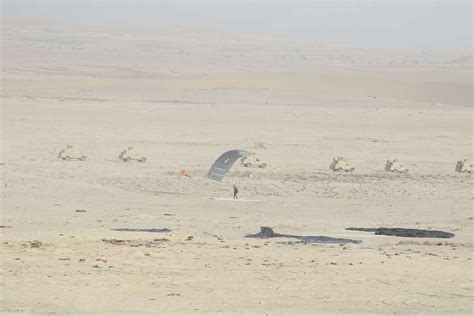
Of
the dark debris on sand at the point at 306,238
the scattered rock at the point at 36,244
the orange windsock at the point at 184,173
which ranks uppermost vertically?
the orange windsock at the point at 184,173

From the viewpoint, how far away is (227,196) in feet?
103

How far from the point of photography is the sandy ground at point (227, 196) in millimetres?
16906

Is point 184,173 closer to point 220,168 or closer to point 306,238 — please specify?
point 220,168

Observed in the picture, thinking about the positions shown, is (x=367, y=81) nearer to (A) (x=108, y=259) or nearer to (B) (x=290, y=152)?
(B) (x=290, y=152)

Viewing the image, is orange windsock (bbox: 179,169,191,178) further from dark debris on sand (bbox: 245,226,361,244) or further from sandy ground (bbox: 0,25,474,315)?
dark debris on sand (bbox: 245,226,361,244)

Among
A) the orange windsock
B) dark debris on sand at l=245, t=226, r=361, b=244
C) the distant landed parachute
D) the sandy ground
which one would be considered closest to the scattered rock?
the sandy ground

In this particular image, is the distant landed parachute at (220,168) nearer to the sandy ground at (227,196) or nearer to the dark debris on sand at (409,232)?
the sandy ground at (227,196)

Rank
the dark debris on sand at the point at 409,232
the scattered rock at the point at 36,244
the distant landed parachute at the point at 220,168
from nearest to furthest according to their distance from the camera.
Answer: the scattered rock at the point at 36,244 → the dark debris on sand at the point at 409,232 → the distant landed parachute at the point at 220,168

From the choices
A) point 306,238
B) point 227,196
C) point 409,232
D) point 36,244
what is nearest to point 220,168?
point 227,196

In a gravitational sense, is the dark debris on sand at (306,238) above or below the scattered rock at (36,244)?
above

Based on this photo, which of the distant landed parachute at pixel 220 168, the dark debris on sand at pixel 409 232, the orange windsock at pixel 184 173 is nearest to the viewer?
the dark debris on sand at pixel 409 232

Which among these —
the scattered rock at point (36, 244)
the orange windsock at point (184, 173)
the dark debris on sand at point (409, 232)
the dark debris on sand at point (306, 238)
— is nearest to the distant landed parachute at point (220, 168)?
the orange windsock at point (184, 173)

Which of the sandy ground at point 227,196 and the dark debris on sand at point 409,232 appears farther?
the dark debris on sand at point 409,232

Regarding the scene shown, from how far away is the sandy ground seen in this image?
1691 centimetres
